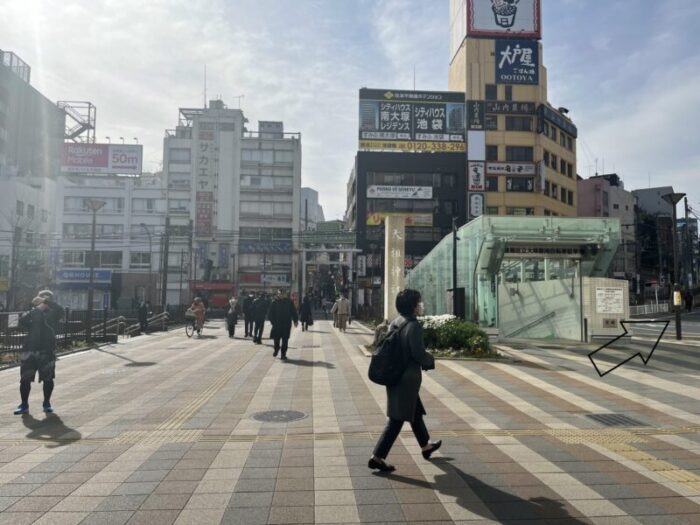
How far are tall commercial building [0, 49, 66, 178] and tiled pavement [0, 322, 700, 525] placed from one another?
60819 millimetres

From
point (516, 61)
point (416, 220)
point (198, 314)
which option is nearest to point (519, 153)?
point (516, 61)

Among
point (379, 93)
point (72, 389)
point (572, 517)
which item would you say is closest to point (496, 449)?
point (572, 517)

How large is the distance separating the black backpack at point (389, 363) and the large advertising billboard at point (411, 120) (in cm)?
5503

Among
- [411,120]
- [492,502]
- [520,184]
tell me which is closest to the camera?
[492,502]

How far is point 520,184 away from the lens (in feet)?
189

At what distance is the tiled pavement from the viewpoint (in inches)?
159

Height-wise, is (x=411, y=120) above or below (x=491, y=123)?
above

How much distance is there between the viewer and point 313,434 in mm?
6230

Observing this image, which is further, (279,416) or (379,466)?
(279,416)

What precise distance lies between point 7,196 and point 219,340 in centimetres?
4253

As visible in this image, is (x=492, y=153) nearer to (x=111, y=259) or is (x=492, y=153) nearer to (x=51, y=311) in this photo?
(x=111, y=259)

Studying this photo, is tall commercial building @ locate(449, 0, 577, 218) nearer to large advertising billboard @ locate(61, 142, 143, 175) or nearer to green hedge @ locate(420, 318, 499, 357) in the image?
large advertising billboard @ locate(61, 142, 143, 175)

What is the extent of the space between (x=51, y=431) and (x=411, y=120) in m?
56.1

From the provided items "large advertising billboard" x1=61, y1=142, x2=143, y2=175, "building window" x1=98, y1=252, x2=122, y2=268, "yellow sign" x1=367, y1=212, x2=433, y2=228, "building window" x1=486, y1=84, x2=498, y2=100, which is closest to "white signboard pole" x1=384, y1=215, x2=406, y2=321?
"yellow sign" x1=367, y1=212, x2=433, y2=228
